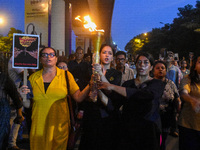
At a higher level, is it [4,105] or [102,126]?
[4,105]

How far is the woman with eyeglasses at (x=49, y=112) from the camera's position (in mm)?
2730

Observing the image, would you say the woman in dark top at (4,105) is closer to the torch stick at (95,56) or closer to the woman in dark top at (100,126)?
the woman in dark top at (100,126)

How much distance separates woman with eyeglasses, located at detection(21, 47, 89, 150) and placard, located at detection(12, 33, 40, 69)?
194 millimetres

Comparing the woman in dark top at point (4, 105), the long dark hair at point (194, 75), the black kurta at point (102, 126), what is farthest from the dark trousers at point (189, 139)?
the woman in dark top at point (4, 105)

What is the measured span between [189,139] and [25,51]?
2.53 metres

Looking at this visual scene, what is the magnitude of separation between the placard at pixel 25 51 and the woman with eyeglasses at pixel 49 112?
194 mm

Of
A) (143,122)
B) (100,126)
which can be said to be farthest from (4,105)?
(143,122)

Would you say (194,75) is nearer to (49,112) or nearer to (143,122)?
(143,122)

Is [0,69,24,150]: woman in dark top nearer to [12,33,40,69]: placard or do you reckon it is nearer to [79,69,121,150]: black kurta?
[12,33,40,69]: placard

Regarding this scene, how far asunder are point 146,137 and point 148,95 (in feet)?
1.76

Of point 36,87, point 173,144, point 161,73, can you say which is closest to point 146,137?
point 36,87

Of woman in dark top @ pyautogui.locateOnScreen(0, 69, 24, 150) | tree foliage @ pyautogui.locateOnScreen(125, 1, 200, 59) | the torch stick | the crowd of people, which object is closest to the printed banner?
the crowd of people

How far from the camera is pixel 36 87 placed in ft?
9.16

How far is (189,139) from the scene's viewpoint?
2736 millimetres
